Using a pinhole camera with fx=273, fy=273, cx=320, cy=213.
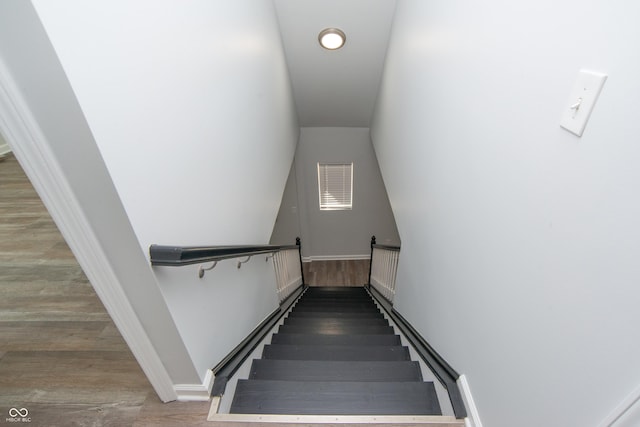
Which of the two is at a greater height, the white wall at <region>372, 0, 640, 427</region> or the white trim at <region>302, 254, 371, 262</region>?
the white trim at <region>302, 254, 371, 262</region>

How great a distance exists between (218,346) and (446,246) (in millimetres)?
1283

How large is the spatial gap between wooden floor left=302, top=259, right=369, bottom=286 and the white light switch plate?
17.1 feet

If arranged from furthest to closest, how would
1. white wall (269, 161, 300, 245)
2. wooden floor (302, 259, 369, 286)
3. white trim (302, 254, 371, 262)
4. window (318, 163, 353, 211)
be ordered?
white trim (302, 254, 371, 262) → wooden floor (302, 259, 369, 286) → window (318, 163, 353, 211) → white wall (269, 161, 300, 245)

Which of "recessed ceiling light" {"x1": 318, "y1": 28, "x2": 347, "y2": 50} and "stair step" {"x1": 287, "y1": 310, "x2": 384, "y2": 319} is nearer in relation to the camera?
"recessed ceiling light" {"x1": 318, "y1": 28, "x2": 347, "y2": 50}

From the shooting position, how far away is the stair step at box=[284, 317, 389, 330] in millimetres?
2834

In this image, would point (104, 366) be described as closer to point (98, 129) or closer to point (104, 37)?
point (98, 129)

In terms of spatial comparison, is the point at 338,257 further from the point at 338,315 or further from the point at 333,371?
the point at 333,371

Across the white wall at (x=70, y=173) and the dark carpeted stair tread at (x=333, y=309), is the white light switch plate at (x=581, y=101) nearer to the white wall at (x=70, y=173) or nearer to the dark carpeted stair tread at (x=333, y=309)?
the white wall at (x=70, y=173)

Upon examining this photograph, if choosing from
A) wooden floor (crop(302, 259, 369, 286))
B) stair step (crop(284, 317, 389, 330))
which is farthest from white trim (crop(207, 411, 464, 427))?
wooden floor (crop(302, 259, 369, 286))

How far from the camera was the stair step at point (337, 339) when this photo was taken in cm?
226

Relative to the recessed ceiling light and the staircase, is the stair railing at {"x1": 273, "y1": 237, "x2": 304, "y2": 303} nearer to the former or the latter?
the staircase

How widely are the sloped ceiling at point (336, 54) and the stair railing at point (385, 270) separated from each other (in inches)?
85.5

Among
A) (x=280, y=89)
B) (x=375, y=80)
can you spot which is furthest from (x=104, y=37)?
(x=375, y=80)

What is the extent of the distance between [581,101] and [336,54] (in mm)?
2994
